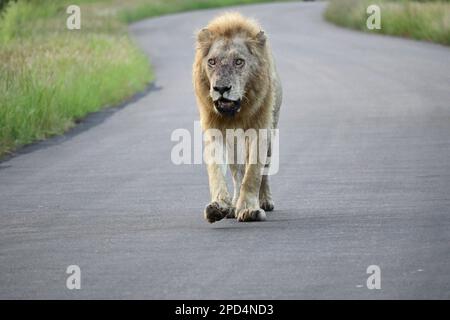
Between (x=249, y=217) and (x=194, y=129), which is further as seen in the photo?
(x=194, y=129)

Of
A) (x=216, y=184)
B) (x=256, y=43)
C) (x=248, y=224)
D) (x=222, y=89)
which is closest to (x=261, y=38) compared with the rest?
(x=256, y=43)

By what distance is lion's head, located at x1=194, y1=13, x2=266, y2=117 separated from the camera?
12461mm

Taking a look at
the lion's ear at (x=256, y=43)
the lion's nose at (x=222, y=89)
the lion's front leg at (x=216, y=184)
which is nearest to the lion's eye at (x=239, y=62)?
the lion's ear at (x=256, y=43)

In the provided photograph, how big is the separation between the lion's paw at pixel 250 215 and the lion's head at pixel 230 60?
812 millimetres

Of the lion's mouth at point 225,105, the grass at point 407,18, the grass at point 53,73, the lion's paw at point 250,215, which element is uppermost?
the grass at point 407,18

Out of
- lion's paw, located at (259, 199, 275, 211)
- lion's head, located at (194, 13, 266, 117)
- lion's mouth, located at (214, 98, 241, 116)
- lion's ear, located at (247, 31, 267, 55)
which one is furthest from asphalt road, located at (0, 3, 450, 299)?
lion's ear, located at (247, 31, 267, 55)

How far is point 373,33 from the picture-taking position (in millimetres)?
44625

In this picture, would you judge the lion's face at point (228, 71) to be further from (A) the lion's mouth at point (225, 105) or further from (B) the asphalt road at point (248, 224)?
(B) the asphalt road at point (248, 224)

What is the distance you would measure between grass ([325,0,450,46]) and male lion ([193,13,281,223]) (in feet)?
82.8

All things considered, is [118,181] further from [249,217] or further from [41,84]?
[41,84]

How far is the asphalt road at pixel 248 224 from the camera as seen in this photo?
374 inches

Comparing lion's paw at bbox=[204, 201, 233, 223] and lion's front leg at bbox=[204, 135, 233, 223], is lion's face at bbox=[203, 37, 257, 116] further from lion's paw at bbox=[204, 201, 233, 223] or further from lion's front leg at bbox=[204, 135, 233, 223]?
lion's paw at bbox=[204, 201, 233, 223]
